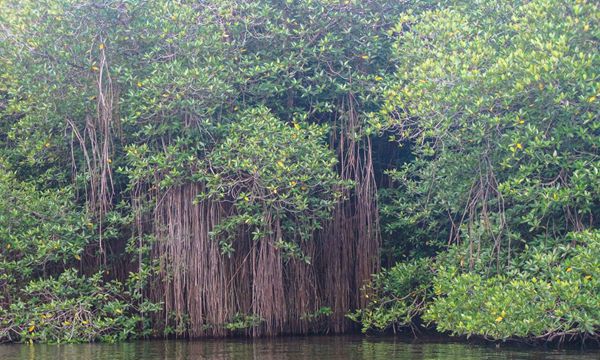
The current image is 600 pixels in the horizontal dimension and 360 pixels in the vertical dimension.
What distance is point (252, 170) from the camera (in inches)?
370

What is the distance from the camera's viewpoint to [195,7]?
10094 millimetres

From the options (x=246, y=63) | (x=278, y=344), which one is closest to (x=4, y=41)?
(x=246, y=63)

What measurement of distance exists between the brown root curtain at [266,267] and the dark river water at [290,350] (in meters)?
0.49

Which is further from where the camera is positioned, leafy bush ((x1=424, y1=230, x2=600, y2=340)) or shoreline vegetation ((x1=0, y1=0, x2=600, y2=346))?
shoreline vegetation ((x1=0, y1=0, x2=600, y2=346))

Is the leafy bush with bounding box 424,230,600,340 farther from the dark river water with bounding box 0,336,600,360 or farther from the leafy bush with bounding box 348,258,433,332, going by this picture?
the leafy bush with bounding box 348,258,433,332

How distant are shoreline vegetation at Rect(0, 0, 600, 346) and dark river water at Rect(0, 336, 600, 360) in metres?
0.43

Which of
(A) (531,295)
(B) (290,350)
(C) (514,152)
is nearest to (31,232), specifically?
(B) (290,350)

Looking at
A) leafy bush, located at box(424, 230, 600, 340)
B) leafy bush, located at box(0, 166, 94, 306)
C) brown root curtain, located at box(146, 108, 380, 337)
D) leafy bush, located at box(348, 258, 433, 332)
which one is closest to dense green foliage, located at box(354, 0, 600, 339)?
leafy bush, located at box(424, 230, 600, 340)

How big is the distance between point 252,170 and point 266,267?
1384 mm

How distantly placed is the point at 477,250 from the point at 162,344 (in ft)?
12.4

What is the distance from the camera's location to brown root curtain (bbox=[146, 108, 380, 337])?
1002 centimetres

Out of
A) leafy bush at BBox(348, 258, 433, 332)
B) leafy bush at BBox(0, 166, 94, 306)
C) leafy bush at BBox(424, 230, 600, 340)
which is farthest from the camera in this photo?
leafy bush at BBox(348, 258, 433, 332)

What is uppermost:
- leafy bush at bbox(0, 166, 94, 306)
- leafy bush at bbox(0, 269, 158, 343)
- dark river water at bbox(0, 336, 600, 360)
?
leafy bush at bbox(0, 166, 94, 306)

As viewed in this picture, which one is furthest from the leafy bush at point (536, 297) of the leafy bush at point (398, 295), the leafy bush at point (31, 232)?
the leafy bush at point (31, 232)
